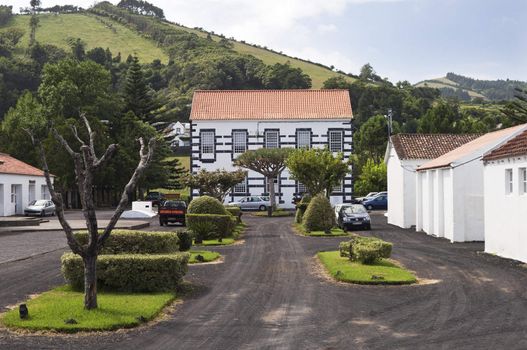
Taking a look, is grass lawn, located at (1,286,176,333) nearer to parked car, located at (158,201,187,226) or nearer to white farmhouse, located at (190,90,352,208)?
parked car, located at (158,201,187,226)

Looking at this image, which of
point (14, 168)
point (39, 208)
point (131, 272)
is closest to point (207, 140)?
point (39, 208)

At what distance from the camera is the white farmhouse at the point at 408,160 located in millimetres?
37156

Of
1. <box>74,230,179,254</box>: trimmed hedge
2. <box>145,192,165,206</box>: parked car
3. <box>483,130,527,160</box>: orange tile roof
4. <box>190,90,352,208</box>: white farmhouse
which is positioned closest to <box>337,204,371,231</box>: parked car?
<box>483,130,527,160</box>: orange tile roof

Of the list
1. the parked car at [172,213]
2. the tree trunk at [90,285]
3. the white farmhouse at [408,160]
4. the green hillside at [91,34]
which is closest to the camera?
the tree trunk at [90,285]

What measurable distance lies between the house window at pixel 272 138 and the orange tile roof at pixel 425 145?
22.7 m

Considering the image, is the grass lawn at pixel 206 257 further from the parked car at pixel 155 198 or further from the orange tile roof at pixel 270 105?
the parked car at pixel 155 198

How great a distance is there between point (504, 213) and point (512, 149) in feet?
7.22

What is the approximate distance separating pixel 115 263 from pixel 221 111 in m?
48.6

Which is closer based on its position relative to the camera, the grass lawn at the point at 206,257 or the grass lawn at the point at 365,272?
the grass lawn at the point at 365,272

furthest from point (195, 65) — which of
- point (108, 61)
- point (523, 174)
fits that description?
point (523, 174)

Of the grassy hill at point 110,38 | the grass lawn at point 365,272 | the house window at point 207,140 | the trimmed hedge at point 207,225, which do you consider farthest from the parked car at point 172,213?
the grassy hill at point 110,38

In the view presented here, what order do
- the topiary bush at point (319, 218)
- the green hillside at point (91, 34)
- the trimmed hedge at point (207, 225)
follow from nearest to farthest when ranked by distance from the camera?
the trimmed hedge at point (207, 225) → the topiary bush at point (319, 218) → the green hillside at point (91, 34)

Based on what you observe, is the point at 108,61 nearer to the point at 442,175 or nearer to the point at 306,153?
the point at 306,153

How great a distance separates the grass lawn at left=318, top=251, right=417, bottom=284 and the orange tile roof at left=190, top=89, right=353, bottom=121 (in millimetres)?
41340
